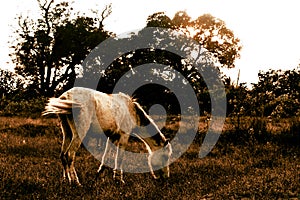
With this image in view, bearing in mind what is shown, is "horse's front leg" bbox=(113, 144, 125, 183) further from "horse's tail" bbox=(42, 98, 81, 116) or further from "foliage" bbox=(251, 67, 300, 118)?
"foliage" bbox=(251, 67, 300, 118)

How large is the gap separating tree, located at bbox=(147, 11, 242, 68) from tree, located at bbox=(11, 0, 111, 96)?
8484mm

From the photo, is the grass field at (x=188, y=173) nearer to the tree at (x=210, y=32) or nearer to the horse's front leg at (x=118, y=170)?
the horse's front leg at (x=118, y=170)

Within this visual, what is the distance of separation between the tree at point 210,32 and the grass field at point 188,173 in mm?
30066

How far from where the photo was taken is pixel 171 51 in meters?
41.0

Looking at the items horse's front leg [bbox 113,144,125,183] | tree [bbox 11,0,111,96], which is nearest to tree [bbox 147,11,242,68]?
tree [bbox 11,0,111,96]

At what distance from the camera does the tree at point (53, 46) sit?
143ft

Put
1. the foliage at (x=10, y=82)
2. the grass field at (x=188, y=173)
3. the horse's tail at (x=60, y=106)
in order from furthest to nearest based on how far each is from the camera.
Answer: the foliage at (x=10, y=82) → the horse's tail at (x=60, y=106) → the grass field at (x=188, y=173)

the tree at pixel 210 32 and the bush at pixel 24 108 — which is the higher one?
the tree at pixel 210 32

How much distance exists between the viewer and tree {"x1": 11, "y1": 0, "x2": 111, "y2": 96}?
143 feet

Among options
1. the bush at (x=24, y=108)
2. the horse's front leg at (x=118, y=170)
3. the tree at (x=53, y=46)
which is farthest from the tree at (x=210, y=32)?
the horse's front leg at (x=118, y=170)

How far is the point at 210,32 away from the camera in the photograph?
43750 mm

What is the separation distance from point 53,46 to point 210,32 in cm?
1877

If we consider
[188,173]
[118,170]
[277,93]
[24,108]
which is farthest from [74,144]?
[24,108]

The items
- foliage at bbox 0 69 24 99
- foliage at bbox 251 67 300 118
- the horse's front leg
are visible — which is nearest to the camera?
the horse's front leg
